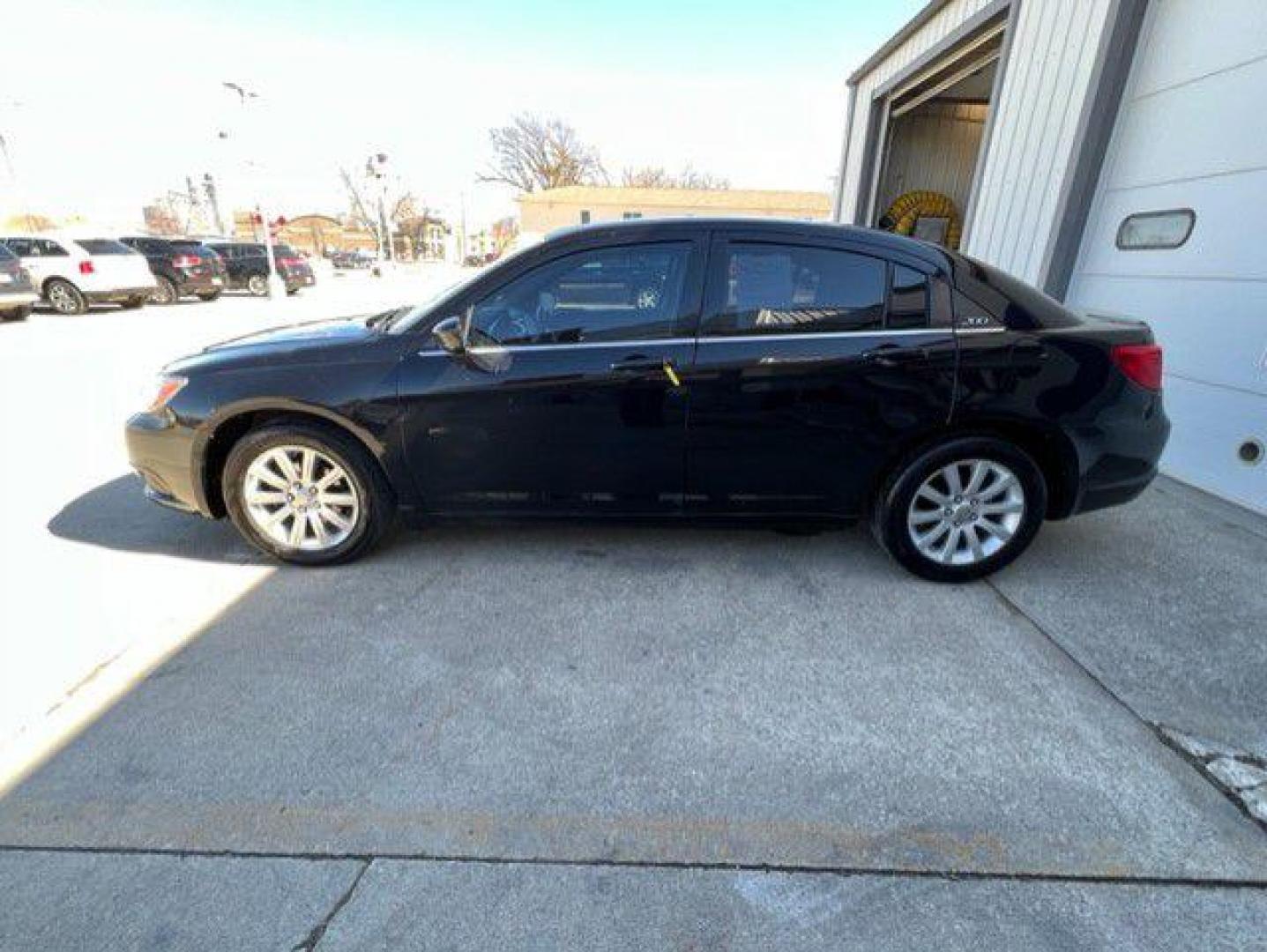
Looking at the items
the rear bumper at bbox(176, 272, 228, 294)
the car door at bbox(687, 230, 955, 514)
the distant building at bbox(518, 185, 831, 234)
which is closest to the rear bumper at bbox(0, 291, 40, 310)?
the rear bumper at bbox(176, 272, 228, 294)

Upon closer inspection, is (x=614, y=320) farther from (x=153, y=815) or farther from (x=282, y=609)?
(x=153, y=815)

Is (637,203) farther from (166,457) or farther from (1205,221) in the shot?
(166,457)

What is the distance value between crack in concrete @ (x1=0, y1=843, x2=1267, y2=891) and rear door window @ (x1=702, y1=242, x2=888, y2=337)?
205cm

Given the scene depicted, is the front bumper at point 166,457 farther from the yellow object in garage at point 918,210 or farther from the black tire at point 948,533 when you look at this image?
the yellow object in garage at point 918,210

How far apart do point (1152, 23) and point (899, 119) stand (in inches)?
245

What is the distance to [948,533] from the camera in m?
3.12

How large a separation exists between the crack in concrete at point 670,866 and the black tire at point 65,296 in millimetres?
15388

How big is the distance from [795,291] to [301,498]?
101 inches

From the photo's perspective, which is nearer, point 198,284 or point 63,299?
point 63,299

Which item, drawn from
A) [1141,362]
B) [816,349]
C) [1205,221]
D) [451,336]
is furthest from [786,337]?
[1205,221]

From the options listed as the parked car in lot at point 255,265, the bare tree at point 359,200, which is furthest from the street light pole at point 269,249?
the bare tree at point 359,200

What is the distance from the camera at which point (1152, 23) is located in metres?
4.67

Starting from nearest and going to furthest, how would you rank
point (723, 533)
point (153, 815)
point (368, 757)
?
point (153, 815) < point (368, 757) < point (723, 533)

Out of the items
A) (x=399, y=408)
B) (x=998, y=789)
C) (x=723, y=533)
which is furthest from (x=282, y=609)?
(x=998, y=789)
